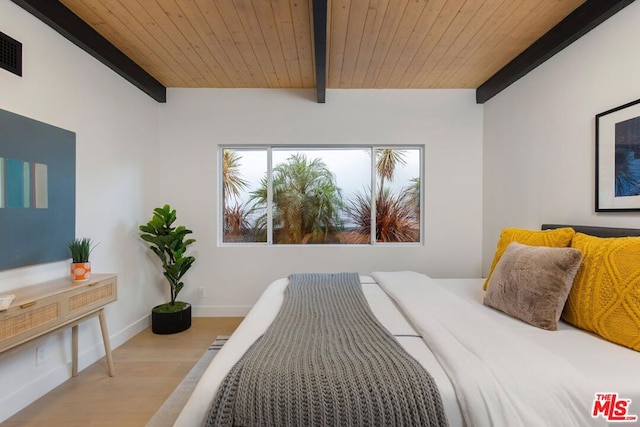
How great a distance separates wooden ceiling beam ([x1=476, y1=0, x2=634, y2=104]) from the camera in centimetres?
174

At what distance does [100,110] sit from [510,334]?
10.5 ft

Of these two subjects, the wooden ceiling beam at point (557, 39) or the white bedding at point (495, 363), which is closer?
the white bedding at point (495, 363)

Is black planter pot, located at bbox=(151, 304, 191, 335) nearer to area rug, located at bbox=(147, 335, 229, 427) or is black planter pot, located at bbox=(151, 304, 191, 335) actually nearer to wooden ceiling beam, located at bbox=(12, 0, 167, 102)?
area rug, located at bbox=(147, 335, 229, 427)

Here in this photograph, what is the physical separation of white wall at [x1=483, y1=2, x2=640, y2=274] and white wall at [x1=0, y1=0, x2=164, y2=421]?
140 inches

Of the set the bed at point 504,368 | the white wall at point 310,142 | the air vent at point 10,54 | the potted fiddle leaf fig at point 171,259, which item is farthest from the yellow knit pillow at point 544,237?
the air vent at point 10,54

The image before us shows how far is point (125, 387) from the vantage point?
1935 mm

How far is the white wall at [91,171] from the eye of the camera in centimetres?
171

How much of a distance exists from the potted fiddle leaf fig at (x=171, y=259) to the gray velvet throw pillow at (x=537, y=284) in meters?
2.68

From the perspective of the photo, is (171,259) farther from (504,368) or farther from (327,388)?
(504,368)

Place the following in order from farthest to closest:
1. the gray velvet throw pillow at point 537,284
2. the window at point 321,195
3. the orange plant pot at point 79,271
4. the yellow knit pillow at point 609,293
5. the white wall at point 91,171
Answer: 1. the window at point 321,195
2. the orange plant pot at point 79,271
3. the white wall at point 91,171
4. the gray velvet throw pillow at point 537,284
5. the yellow knit pillow at point 609,293

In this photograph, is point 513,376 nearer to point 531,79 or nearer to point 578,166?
point 578,166

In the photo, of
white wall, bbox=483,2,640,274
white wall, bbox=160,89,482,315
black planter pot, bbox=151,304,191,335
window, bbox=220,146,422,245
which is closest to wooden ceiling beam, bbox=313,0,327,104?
white wall, bbox=160,89,482,315

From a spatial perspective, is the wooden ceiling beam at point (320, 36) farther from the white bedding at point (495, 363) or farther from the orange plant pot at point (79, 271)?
the orange plant pot at point (79, 271)

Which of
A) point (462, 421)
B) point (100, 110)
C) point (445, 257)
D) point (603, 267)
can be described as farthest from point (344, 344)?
point (100, 110)
